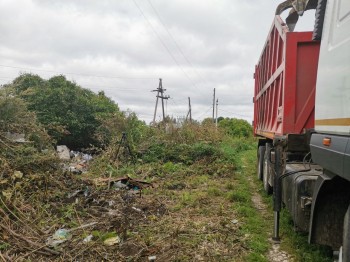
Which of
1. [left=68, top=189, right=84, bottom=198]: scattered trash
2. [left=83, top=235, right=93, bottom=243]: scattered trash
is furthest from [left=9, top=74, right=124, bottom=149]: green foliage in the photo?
[left=83, top=235, right=93, bottom=243]: scattered trash

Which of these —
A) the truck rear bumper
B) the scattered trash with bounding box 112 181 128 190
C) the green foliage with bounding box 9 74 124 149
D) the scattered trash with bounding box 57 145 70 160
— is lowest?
the scattered trash with bounding box 112 181 128 190

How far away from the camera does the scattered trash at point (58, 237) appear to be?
4.53m

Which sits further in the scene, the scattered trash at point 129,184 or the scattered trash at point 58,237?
the scattered trash at point 129,184

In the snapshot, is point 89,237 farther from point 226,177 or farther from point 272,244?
point 226,177

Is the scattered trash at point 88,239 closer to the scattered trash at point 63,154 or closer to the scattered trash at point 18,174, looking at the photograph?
the scattered trash at point 18,174

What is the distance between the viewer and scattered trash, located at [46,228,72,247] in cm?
453

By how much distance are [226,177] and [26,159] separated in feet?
18.8

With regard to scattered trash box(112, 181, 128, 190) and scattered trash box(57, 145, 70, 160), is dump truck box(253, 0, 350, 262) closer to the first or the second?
scattered trash box(112, 181, 128, 190)

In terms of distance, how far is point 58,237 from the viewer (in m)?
4.71

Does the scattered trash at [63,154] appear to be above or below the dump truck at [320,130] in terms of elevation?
below

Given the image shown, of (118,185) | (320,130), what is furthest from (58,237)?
(320,130)

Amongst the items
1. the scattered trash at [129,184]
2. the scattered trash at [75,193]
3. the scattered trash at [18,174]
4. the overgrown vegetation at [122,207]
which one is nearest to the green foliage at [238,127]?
the overgrown vegetation at [122,207]

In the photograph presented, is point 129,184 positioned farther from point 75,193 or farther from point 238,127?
point 238,127

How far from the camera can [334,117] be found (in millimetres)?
2383
